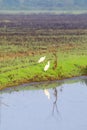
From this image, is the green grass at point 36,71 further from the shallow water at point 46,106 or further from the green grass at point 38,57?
the shallow water at point 46,106

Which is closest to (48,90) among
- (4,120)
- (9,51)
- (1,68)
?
(1,68)

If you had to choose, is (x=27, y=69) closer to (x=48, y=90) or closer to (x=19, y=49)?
(x=48, y=90)

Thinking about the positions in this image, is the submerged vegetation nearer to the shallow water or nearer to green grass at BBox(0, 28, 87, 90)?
green grass at BBox(0, 28, 87, 90)

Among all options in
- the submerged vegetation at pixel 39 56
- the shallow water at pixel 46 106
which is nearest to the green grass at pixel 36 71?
the submerged vegetation at pixel 39 56

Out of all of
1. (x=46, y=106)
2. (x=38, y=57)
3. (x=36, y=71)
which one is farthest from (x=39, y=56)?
(x=46, y=106)

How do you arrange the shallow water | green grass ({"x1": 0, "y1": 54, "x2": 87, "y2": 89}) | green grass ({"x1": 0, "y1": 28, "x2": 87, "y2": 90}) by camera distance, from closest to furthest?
the shallow water
green grass ({"x1": 0, "y1": 54, "x2": 87, "y2": 89})
green grass ({"x1": 0, "y1": 28, "x2": 87, "y2": 90})

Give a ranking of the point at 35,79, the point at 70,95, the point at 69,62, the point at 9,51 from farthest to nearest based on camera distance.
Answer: the point at 9,51 → the point at 69,62 → the point at 35,79 → the point at 70,95

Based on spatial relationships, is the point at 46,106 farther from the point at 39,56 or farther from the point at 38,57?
the point at 39,56

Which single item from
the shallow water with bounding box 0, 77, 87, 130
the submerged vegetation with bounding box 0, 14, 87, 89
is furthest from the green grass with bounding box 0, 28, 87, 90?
the shallow water with bounding box 0, 77, 87, 130
